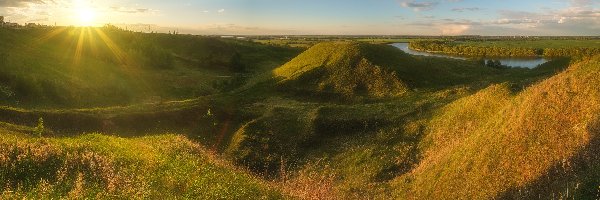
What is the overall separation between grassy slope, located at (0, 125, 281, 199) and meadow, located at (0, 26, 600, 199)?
0.07 metres

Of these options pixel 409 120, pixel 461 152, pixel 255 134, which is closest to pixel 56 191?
pixel 461 152

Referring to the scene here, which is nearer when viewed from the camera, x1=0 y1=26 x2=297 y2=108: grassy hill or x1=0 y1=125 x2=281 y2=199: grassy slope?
x1=0 y1=125 x2=281 y2=199: grassy slope

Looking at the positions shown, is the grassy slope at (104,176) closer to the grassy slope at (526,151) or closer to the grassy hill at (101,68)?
the grassy slope at (526,151)

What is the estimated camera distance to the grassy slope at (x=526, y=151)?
17953mm

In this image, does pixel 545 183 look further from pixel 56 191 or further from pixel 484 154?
pixel 56 191

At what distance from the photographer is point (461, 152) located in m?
24.4

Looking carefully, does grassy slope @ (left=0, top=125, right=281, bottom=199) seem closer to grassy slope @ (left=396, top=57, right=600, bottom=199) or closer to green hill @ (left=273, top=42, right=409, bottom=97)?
grassy slope @ (left=396, top=57, right=600, bottom=199)

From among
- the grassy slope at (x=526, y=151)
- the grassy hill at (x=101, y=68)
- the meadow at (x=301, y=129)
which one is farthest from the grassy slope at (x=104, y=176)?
the grassy hill at (x=101, y=68)

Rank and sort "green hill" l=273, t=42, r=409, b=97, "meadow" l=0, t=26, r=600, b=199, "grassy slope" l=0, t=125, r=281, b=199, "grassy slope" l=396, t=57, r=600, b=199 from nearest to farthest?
"grassy slope" l=0, t=125, r=281, b=199
"meadow" l=0, t=26, r=600, b=199
"grassy slope" l=396, t=57, r=600, b=199
"green hill" l=273, t=42, r=409, b=97

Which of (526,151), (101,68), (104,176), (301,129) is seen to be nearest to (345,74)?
(301,129)

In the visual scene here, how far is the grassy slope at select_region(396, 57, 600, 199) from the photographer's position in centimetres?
1795

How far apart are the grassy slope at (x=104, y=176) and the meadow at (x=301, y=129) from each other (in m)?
0.07

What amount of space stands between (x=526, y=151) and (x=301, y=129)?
19.4 metres

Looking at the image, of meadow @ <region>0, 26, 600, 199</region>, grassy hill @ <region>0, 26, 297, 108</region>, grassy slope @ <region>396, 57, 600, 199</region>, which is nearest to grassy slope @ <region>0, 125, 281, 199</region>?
meadow @ <region>0, 26, 600, 199</region>
